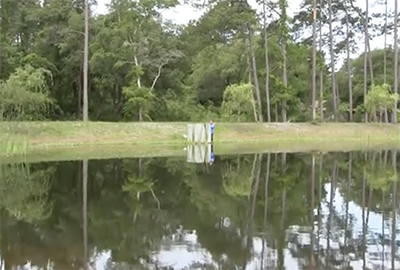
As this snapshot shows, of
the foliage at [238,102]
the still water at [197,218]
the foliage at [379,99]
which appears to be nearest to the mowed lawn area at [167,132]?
the foliage at [379,99]

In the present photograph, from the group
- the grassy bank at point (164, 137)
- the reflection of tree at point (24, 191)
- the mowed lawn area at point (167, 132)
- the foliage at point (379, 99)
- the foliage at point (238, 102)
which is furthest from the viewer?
the foliage at point (379, 99)

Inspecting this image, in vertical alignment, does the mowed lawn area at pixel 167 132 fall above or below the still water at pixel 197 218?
above

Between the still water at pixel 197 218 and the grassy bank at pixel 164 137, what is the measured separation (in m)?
6.74

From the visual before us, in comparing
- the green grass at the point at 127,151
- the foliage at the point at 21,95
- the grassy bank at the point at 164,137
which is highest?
the foliage at the point at 21,95

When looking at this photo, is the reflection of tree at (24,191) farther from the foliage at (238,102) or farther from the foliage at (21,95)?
the foliage at (238,102)

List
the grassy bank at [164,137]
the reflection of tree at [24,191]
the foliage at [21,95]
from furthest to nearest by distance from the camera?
the foliage at [21,95]
the grassy bank at [164,137]
the reflection of tree at [24,191]

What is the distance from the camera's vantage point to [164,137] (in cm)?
2980

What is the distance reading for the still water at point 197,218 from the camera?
705 cm

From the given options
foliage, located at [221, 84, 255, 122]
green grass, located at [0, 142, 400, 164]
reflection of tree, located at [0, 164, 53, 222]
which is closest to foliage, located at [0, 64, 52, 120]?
green grass, located at [0, 142, 400, 164]

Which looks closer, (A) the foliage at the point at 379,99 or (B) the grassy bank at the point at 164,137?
(B) the grassy bank at the point at 164,137

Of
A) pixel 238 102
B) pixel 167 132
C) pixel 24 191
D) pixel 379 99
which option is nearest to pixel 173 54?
pixel 238 102

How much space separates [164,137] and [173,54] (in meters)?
10.1

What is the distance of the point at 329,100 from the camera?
56844mm

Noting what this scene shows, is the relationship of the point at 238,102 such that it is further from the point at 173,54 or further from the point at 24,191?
the point at 24,191
